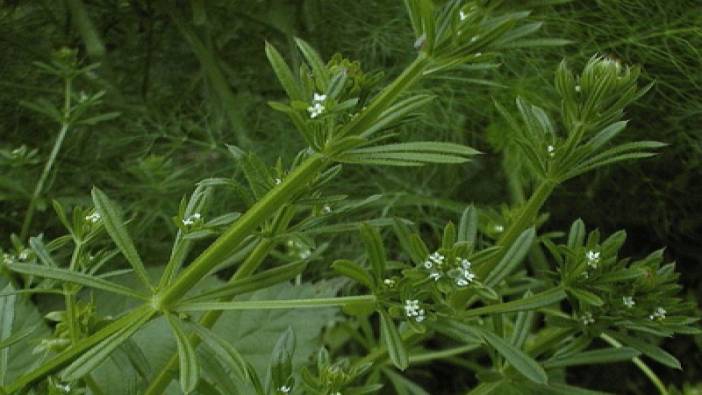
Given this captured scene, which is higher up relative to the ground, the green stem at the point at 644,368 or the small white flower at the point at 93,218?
the small white flower at the point at 93,218

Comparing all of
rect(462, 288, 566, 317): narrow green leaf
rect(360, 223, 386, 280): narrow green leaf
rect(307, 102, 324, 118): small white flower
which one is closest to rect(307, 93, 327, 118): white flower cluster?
rect(307, 102, 324, 118): small white flower

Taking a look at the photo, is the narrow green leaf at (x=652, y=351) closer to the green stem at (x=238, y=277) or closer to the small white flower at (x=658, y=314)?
the small white flower at (x=658, y=314)

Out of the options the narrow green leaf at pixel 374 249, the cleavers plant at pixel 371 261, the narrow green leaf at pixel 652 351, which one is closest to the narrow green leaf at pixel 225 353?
the cleavers plant at pixel 371 261

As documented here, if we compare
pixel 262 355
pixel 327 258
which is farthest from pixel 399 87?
pixel 327 258

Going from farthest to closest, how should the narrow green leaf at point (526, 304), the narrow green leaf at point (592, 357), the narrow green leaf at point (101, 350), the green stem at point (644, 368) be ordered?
the green stem at point (644, 368) → the narrow green leaf at point (592, 357) → the narrow green leaf at point (526, 304) → the narrow green leaf at point (101, 350)

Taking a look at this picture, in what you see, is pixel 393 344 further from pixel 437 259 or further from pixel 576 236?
pixel 576 236

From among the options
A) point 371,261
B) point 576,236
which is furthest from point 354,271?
point 576,236
